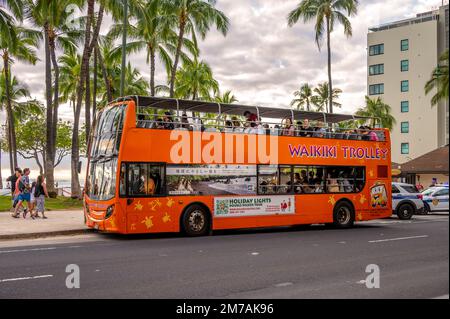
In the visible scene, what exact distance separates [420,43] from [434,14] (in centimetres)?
381

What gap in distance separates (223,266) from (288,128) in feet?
29.7

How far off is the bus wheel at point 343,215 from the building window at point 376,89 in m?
53.0

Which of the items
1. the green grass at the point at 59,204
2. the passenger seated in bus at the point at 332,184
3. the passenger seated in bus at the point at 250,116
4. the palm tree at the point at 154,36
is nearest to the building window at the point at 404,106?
the palm tree at the point at 154,36

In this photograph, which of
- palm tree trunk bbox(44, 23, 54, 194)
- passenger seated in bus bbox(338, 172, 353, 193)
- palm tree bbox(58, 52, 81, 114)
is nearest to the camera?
passenger seated in bus bbox(338, 172, 353, 193)

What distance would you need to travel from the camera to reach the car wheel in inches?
994

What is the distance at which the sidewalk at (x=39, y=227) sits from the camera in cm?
1635

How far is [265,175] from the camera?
17.9 metres

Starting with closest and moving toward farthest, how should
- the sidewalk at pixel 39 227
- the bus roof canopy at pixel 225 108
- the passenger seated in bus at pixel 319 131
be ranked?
the sidewalk at pixel 39 227, the bus roof canopy at pixel 225 108, the passenger seated in bus at pixel 319 131

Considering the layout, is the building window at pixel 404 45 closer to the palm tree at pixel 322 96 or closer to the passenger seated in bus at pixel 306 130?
the palm tree at pixel 322 96

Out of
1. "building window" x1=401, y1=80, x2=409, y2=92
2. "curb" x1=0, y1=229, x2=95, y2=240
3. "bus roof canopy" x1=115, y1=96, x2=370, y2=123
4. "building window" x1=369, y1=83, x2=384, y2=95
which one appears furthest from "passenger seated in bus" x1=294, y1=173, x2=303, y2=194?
"building window" x1=369, y1=83, x2=384, y2=95

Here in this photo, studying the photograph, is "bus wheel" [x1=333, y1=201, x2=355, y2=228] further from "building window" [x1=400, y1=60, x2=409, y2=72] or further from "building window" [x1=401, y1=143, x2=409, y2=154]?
"building window" [x1=400, y1=60, x2=409, y2=72]

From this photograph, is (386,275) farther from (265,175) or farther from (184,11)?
(184,11)

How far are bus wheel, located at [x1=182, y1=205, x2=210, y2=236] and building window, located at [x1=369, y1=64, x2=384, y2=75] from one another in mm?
58572

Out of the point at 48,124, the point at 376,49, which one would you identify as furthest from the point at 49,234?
the point at 376,49
